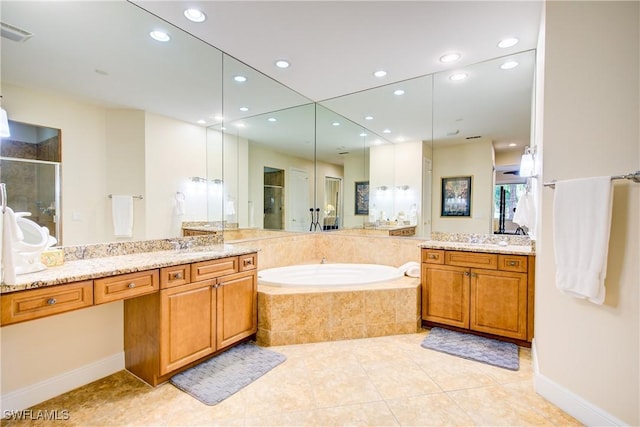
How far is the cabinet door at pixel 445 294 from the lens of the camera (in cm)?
288

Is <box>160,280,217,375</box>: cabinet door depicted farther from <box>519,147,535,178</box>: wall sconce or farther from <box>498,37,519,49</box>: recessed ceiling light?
<box>498,37,519,49</box>: recessed ceiling light

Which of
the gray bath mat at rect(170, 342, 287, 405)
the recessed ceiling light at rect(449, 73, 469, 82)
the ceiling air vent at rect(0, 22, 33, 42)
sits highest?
the recessed ceiling light at rect(449, 73, 469, 82)

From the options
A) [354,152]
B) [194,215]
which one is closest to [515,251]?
[354,152]

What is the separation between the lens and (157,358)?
2.04 m

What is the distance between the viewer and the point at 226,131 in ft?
11.0

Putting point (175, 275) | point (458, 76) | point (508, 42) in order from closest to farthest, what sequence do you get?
point (175, 275), point (508, 42), point (458, 76)

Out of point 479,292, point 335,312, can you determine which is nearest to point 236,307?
point 335,312

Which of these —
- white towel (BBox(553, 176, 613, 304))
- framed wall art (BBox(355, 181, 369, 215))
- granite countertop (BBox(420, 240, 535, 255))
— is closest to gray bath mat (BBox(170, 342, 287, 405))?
granite countertop (BBox(420, 240, 535, 255))

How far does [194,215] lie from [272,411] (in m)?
1.85

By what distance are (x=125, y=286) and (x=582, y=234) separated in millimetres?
2814

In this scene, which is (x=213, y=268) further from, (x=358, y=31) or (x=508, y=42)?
(x=508, y=42)

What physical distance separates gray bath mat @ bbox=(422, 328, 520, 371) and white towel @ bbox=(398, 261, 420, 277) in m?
0.63

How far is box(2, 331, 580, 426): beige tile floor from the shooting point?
1740 mm

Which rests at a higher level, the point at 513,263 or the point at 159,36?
the point at 159,36
